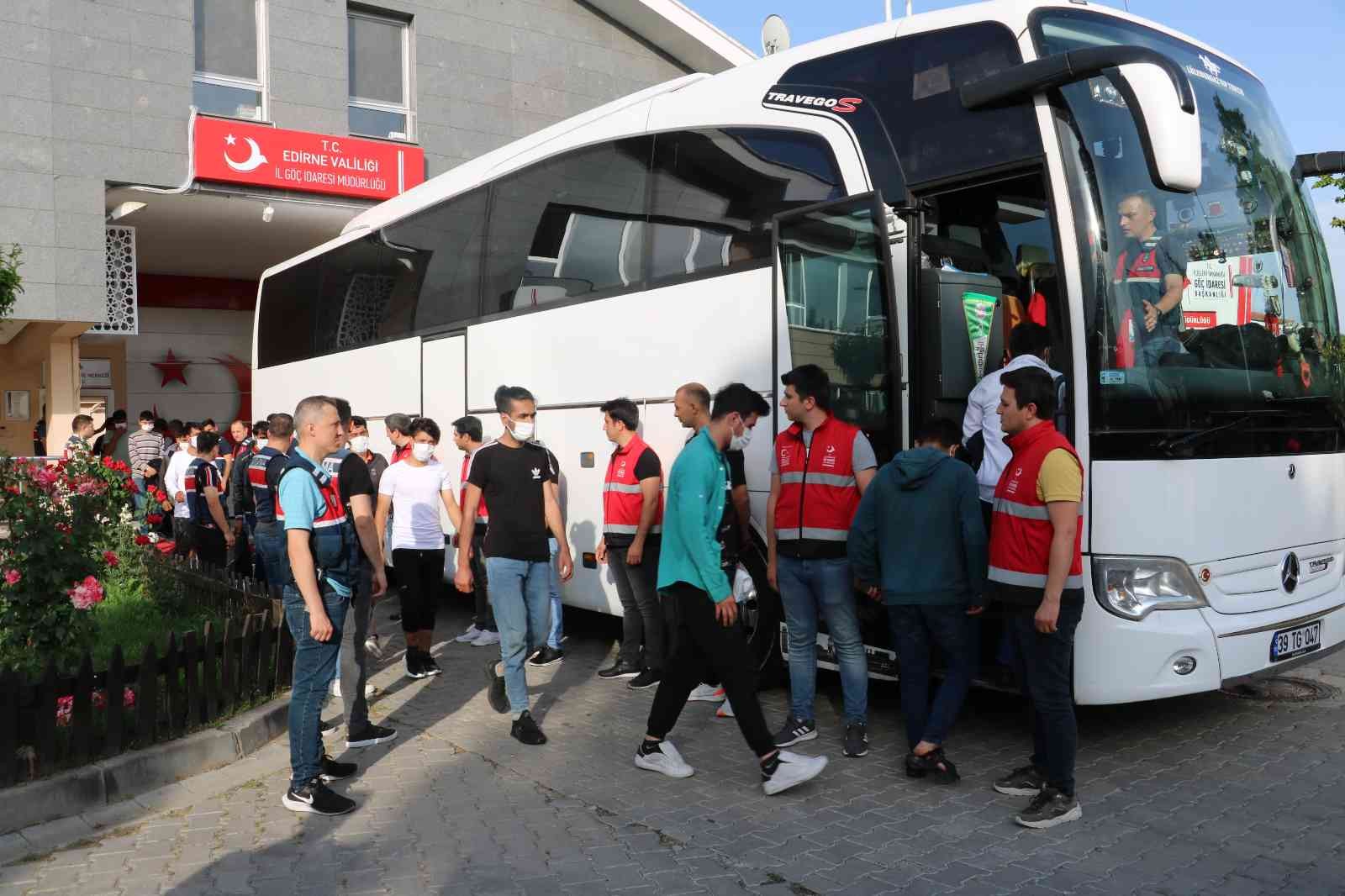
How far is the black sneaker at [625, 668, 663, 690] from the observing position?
764 centimetres

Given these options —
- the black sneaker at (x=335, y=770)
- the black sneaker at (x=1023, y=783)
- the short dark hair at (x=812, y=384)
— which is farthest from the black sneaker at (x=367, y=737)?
the black sneaker at (x=1023, y=783)

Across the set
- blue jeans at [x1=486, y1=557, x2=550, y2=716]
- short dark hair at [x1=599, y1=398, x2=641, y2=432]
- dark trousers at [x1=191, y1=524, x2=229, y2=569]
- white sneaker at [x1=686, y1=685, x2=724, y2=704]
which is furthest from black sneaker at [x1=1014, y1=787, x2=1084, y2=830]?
dark trousers at [x1=191, y1=524, x2=229, y2=569]

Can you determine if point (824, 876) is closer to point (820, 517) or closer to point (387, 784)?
point (820, 517)

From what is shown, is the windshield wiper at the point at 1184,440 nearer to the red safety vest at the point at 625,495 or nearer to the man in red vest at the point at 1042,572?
the man in red vest at the point at 1042,572

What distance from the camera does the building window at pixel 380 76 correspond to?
20906 mm

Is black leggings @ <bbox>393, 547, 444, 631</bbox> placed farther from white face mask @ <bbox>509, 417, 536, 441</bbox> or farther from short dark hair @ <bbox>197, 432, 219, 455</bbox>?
short dark hair @ <bbox>197, 432, 219, 455</bbox>

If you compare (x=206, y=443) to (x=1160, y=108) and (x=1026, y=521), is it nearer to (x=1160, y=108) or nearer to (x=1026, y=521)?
(x=1026, y=521)

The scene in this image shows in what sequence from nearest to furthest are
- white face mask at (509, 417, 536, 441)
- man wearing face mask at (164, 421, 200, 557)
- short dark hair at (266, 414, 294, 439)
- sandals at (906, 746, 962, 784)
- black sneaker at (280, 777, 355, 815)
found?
black sneaker at (280, 777, 355, 815), sandals at (906, 746, 962, 784), white face mask at (509, 417, 536, 441), short dark hair at (266, 414, 294, 439), man wearing face mask at (164, 421, 200, 557)

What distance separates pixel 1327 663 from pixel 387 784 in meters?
6.32

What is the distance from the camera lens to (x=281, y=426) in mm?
7188

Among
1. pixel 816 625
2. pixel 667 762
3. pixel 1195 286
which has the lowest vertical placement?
pixel 667 762

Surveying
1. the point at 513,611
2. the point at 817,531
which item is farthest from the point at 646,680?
the point at 817,531

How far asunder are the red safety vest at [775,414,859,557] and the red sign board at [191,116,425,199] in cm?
1556

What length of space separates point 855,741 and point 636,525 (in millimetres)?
2248
